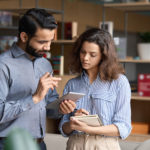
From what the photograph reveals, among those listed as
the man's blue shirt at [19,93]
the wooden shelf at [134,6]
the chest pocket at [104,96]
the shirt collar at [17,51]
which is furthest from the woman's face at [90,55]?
the wooden shelf at [134,6]

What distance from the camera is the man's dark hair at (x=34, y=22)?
1.27 metres

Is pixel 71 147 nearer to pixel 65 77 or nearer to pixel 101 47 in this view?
pixel 101 47

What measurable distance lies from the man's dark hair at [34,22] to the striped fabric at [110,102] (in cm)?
44

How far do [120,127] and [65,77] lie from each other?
9.70 feet

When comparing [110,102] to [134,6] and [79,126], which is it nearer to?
[79,126]

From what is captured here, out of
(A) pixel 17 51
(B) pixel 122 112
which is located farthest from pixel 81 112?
(A) pixel 17 51

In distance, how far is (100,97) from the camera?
1.54m

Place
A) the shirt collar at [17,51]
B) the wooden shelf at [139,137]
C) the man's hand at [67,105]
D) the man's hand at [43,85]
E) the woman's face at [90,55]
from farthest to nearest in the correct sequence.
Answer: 1. the wooden shelf at [139,137]
2. the woman's face at [90,55]
3. the man's hand at [67,105]
4. the shirt collar at [17,51]
5. the man's hand at [43,85]

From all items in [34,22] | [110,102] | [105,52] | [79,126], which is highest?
[34,22]

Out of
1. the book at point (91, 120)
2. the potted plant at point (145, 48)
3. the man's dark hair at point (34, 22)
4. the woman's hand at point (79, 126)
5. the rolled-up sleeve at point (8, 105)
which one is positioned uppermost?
the man's dark hair at point (34, 22)

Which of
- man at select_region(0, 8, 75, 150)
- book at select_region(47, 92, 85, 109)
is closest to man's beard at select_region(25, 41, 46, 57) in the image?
man at select_region(0, 8, 75, 150)

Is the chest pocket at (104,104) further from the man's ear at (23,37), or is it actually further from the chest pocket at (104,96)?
the man's ear at (23,37)

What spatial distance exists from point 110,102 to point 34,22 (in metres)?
0.56

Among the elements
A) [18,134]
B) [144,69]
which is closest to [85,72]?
[18,134]
